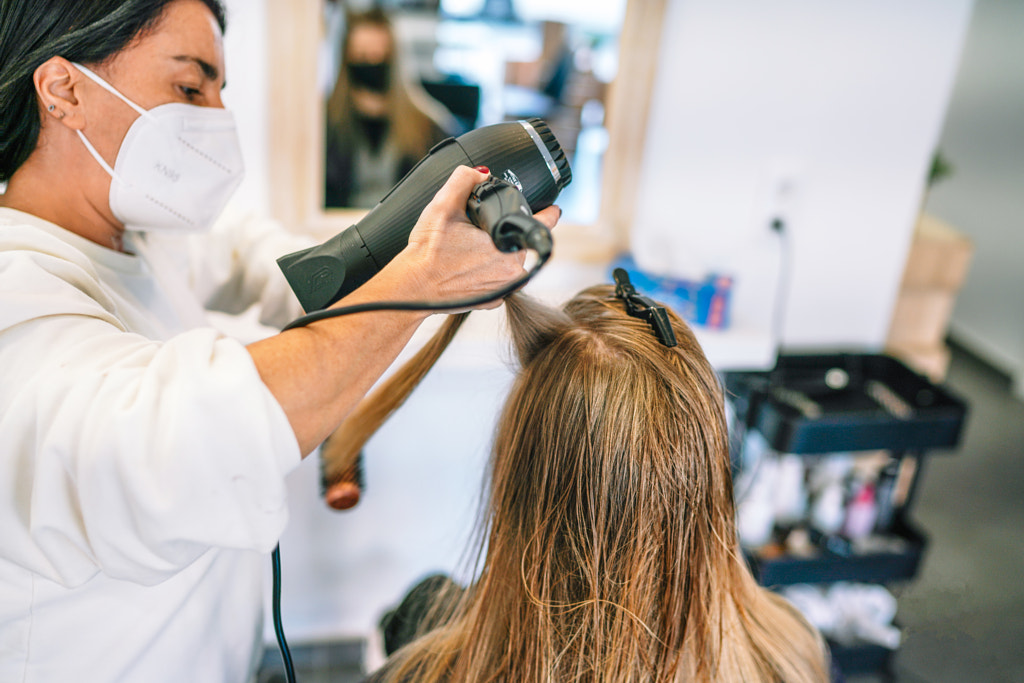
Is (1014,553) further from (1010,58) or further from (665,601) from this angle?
(1010,58)

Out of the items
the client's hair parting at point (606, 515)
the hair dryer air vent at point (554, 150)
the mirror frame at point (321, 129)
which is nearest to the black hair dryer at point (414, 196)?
the hair dryer air vent at point (554, 150)

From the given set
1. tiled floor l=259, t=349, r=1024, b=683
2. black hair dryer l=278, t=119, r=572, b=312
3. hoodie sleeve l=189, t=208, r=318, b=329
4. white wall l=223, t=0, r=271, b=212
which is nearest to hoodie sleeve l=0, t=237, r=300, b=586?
black hair dryer l=278, t=119, r=572, b=312

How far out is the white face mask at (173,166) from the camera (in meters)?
0.85

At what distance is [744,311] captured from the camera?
75.2 inches

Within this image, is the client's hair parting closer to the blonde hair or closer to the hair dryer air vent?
the hair dryer air vent

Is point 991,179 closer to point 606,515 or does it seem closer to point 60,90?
point 606,515

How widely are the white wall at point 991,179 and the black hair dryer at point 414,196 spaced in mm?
3733

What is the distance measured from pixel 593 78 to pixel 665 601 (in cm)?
132

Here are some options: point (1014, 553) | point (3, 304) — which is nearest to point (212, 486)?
point (3, 304)

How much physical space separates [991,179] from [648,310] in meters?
3.84

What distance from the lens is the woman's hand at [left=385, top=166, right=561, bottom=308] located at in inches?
26.6

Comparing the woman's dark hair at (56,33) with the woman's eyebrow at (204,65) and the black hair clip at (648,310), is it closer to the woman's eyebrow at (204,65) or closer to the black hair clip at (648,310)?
the woman's eyebrow at (204,65)

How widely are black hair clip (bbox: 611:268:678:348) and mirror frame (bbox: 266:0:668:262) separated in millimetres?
896

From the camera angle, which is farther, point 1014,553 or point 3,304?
point 1014,553
